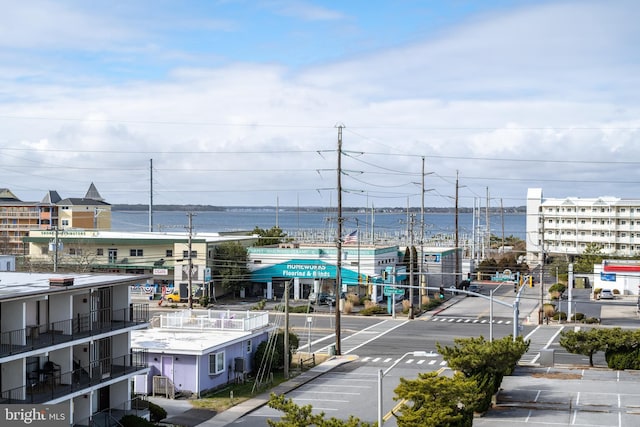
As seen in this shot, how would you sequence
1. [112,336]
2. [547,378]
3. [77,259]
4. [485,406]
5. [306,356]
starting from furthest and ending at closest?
[77,259], [306,356], [547,378], [485,406], [112,336]

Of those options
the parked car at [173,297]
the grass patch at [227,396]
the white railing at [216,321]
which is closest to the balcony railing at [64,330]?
the grass patch at [227,396]

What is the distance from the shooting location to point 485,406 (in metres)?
37.0

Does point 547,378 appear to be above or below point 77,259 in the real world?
below

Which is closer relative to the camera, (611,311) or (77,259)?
(611,311)

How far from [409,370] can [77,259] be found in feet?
161

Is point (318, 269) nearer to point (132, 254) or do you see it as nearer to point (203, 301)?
point (203, 301)

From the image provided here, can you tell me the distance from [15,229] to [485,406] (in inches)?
4462

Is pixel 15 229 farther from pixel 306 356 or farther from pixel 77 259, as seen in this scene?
Answer: pixel 306 356

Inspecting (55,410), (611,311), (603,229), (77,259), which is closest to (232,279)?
(77,259)

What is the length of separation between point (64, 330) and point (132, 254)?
59.5 meters

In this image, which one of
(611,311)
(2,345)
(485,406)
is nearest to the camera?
(2,345)

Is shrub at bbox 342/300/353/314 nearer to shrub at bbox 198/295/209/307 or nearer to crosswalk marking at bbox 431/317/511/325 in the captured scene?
crosswalk marking at bbox 431/317/511/325

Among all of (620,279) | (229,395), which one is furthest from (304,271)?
(229,395)

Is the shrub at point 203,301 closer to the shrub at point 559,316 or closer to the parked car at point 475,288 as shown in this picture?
the shrub at point 559,316
